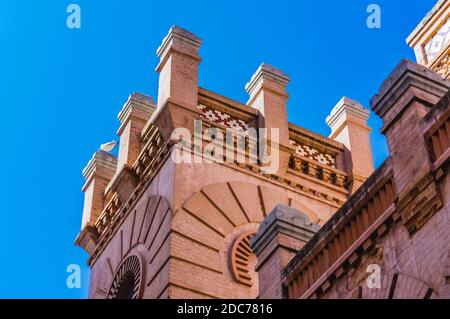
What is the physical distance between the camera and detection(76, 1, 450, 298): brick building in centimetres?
1141

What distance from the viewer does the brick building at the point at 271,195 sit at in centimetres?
1141

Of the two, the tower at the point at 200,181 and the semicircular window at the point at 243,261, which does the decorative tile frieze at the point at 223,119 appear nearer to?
the tower at the point at 200,181

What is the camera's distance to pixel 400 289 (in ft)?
36.3

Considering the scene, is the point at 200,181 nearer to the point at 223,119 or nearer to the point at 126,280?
the point at 223,119

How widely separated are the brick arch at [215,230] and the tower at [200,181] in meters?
0.02

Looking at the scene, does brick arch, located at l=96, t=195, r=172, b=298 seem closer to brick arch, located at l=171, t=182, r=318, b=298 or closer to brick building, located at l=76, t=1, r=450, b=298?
brick building, located at l=76, t=1, r=450, b=298

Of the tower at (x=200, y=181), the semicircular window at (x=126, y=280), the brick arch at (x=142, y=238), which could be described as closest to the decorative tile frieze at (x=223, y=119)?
the tower at (x=200, y=181)

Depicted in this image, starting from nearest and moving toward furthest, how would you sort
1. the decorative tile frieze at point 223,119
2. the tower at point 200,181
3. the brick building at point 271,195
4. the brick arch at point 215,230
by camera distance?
the brick building at point 271,195, the brick arch at point 215,230, the tower at point 200,181, the decorative tile frieze at point 223,119

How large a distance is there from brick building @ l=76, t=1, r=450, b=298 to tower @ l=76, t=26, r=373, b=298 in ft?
0.11

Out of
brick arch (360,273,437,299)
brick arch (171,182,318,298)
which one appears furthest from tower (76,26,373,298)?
brick arch (360,273,437,299)

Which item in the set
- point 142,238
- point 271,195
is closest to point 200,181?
point 142,238

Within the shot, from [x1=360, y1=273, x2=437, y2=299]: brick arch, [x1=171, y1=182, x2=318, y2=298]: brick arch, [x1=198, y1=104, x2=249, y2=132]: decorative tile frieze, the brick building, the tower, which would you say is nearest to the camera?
[x1=360, y1=273, x2=437, y2=299]: brick arch
